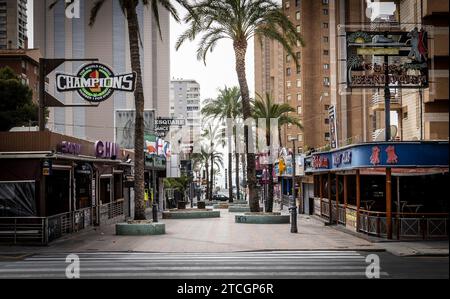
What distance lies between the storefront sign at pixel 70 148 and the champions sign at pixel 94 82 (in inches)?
96.2

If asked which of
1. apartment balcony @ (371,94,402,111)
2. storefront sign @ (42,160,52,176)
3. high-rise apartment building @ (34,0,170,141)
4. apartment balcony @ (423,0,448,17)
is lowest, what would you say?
storefront sign @ (42,160,52,176)

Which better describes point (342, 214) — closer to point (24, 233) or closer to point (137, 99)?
point (137, 99)

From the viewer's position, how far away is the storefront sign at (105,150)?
116 ft

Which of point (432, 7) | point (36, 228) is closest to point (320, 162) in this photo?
point (432, 7)

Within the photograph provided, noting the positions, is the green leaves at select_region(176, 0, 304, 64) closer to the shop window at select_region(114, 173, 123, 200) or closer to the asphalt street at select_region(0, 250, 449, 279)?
the shop window at select_region(114, 173, 123, 200)

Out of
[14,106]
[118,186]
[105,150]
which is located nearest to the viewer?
[105,150]

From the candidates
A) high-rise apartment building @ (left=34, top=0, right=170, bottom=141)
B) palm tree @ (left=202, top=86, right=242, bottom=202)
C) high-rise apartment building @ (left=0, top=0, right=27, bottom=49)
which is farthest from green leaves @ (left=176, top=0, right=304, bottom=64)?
high-rise apartment building @ (left=0, top=0, right=27, bottom=49)

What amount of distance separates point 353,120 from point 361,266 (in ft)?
224

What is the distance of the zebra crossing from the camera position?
14.4 m

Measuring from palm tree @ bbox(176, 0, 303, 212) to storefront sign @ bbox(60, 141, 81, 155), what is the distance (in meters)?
11.1

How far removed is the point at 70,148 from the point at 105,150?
7.69 meters

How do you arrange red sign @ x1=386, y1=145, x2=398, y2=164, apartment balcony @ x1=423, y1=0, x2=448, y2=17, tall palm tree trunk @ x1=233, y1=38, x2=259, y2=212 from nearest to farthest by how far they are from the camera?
red sign @ x1=386, y1=145, x2=398, y2=164 < apartment balcony @ x1=423, y1=0, x2=448, y2=17 < tall palm tree trunk @ x1=233, y1=38, x2=259, y2=212

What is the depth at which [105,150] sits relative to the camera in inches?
1449

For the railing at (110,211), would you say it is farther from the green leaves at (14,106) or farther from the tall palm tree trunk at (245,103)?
the green leaves at (14,106)
